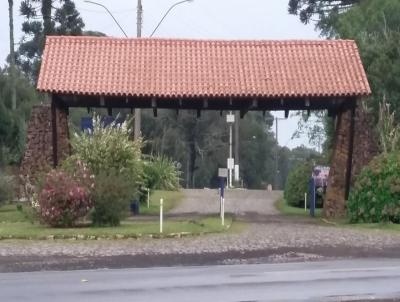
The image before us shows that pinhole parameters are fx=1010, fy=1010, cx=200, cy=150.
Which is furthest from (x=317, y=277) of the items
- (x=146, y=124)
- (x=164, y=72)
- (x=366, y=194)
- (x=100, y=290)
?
(x=146, y=124)

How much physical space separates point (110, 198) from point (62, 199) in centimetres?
134

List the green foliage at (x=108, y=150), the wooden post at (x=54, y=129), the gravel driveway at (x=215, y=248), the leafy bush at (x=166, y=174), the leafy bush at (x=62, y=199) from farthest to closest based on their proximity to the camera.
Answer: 1. the leafy bush at (x=166, y=174)
2. the wooden post at (x=54, y=129)
3. the green foliage at (x=108, y=150)
4. the leafy bush at (x=62, y=199)
5. the gravel driveway at (x=215, y=248)

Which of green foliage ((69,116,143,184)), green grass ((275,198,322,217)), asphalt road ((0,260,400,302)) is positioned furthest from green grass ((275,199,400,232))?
asphalt road ((0,260,400,302))

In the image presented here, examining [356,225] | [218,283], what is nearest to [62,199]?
[356,225]

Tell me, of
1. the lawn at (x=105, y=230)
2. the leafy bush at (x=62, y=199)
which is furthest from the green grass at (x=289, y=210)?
the leafy bush at (x=62, y=199)

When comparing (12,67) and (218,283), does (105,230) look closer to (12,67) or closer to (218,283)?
(218,283)

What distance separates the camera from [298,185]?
46.0 m

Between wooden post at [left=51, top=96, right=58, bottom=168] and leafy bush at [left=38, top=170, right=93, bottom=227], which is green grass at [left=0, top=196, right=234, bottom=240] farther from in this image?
wooden post at [left=51, top=96, right=58, bottom=168]

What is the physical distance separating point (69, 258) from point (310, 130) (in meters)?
53.6

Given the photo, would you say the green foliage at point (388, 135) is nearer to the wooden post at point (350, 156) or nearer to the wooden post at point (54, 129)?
the wooden post at point (350, 156)

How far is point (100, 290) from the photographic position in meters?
14.9

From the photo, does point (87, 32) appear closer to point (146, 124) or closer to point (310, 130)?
point (146, 124)

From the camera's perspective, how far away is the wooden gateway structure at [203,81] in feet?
110

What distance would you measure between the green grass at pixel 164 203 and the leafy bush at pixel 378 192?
938cm
